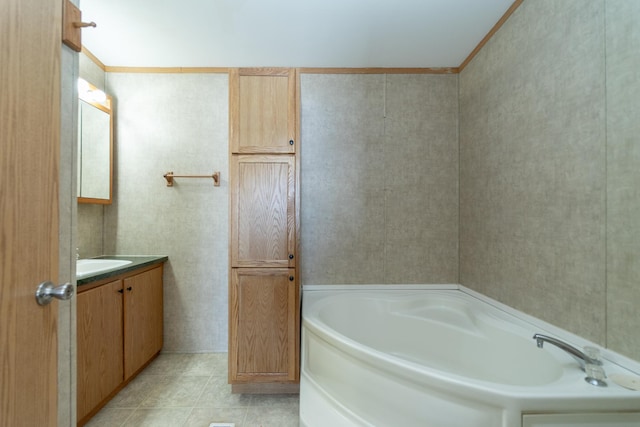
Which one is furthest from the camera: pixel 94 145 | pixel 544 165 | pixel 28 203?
pixel 94 145

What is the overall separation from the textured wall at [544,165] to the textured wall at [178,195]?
6.97ft

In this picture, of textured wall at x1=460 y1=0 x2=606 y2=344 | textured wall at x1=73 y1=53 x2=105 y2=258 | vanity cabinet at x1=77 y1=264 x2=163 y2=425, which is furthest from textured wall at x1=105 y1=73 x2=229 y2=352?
textured wall at x1=460 y1=0 x2=606 y2=344

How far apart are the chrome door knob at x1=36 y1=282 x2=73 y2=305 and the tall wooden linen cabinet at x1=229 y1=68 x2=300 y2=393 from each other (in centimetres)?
99

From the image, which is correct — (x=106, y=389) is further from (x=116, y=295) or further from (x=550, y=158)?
(x=550, y=158)

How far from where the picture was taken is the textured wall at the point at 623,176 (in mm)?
943

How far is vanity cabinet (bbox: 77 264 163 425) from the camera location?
1.45 m

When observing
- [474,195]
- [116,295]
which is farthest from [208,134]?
[474,195]

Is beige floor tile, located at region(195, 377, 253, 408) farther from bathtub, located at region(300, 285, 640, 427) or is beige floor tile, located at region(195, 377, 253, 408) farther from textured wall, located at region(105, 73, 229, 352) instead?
bathtub, located at region(300, 285, 640, 427)

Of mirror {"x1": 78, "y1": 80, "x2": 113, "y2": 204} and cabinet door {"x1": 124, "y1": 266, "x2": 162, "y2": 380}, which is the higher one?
mirror {"x1": 78, "y1": 80, "x2": 113, "y2": 204}

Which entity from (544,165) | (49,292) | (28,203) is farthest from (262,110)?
(544,165)

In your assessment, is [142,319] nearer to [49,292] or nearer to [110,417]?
[110,417]

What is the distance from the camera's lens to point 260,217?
5.60ft

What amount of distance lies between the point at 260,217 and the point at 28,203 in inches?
43.4

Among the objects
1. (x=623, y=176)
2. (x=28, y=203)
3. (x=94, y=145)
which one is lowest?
(x=28, y=203)
